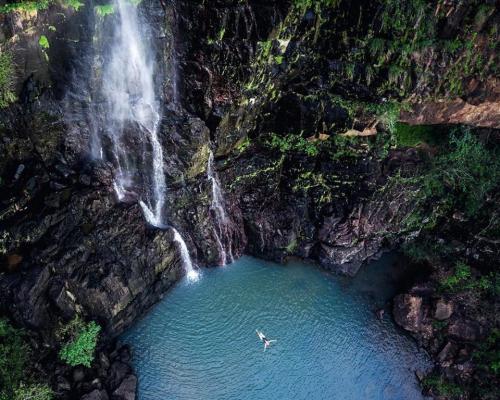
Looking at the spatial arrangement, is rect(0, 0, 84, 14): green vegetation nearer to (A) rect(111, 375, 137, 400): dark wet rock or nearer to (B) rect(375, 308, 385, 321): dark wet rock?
(A) rect(111, 375, 137, 400): dark wet rock

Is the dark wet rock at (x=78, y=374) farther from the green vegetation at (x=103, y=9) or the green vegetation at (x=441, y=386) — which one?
the green vegetation at (x=441, y=386)

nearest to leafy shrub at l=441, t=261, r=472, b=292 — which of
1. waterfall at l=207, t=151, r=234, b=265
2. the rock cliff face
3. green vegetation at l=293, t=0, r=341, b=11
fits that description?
the rock cliff face

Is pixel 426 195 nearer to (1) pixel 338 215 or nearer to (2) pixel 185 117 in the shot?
(1) pixel 338 215

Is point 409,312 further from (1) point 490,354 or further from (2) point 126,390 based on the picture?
(2) point 126,390

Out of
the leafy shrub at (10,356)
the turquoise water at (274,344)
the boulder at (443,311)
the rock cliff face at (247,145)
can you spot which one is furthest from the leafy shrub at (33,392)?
the boulder at (443,311)

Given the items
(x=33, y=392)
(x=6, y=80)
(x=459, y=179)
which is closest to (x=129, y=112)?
(x=6, y=80)

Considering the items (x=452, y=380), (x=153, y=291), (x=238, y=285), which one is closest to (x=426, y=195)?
(x=452, y=380)
